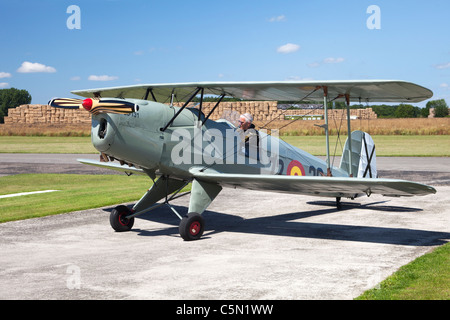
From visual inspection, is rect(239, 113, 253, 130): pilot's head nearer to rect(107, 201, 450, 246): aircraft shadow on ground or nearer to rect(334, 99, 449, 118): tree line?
rect(107, 201, 450, 246): aircraft shadow on ground

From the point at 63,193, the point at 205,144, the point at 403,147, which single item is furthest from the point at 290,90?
the point at 403,147

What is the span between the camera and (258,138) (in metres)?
10.5

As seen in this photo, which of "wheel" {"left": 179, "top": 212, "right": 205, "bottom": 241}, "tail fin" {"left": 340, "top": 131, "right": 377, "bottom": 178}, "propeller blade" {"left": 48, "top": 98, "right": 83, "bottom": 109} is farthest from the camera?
"tail fin" {"left": 340, "top": 131, "right": 377, "bottom": 178}

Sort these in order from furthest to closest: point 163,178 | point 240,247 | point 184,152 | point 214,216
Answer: point 214,216, point 163,178, point 184,152, point 240,247

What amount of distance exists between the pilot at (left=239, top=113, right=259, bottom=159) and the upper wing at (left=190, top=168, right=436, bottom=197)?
2.66ft

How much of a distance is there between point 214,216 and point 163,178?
2.04m

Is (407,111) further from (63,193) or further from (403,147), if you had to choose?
(63,193)

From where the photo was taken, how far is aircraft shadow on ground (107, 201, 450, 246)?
913 cm

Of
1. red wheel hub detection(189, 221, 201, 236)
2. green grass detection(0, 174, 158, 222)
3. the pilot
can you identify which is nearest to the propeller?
red wheel hub detection(189, 221, 201, 236)

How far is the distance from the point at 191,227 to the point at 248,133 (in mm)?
2276

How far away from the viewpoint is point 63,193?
15484mm

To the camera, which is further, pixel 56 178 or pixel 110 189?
pixel 56 178
